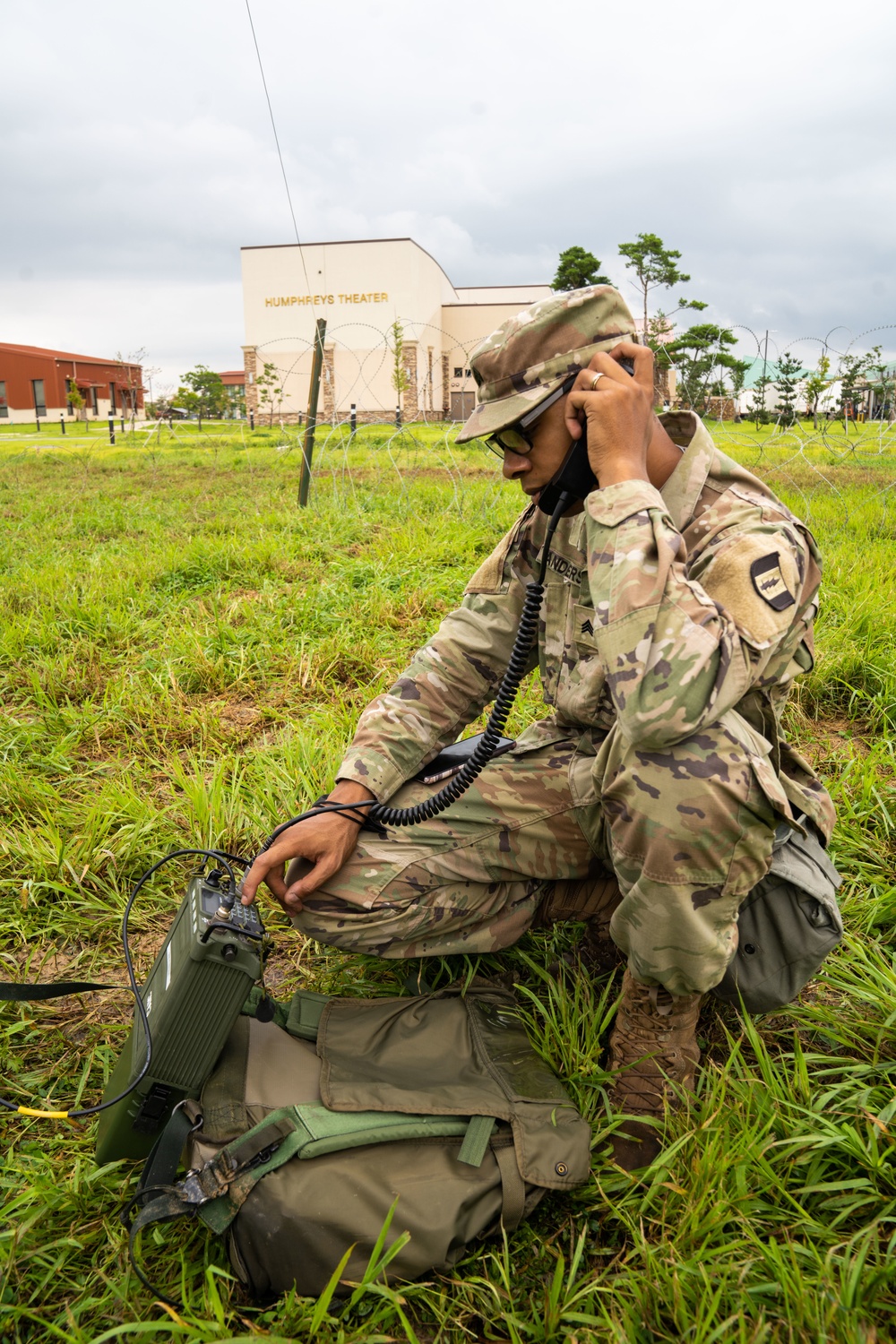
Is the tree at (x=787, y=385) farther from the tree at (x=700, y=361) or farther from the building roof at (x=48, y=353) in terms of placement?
the building roof at (x=48, y=353)

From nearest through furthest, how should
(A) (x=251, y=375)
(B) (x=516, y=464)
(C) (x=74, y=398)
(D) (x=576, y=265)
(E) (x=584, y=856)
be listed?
(B) (x=516, y=464)
(E) (x=584, y=856)
(D) (x=576, y=265)
(A) (x=251, y=375)
(C) (x=74, y=398)

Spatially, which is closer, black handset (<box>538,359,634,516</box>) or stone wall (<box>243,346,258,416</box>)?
black handset (<box>538,359,634,516</box>)

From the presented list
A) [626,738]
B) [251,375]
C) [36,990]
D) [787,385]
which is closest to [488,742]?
[626,738]

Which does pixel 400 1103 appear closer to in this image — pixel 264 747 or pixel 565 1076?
pixel 565 1076

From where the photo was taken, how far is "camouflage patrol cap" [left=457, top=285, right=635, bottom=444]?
173 centimetres

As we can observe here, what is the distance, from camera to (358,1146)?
59.7 inches

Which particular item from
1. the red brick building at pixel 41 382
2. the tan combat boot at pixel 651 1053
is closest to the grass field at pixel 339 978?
the tan combat boot at pixel 651 1053

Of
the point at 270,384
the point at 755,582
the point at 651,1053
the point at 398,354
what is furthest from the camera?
the point at 270,384

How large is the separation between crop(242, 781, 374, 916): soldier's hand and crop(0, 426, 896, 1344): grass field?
0.34 m

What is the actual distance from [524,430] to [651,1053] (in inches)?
48.5

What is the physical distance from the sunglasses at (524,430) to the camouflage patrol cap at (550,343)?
1 cm

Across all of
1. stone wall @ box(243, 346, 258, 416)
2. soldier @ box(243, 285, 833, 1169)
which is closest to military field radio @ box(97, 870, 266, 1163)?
soldier @ box(243, 285, 833, 1169)

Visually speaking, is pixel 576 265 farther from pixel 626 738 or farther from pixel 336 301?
pixel 626 738

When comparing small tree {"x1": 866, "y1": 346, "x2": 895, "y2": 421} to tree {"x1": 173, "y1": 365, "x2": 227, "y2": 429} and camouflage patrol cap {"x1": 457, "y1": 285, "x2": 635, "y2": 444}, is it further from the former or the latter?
tree {"x1": 173, "y1": 365, "x2": 227, "y2": 429}
